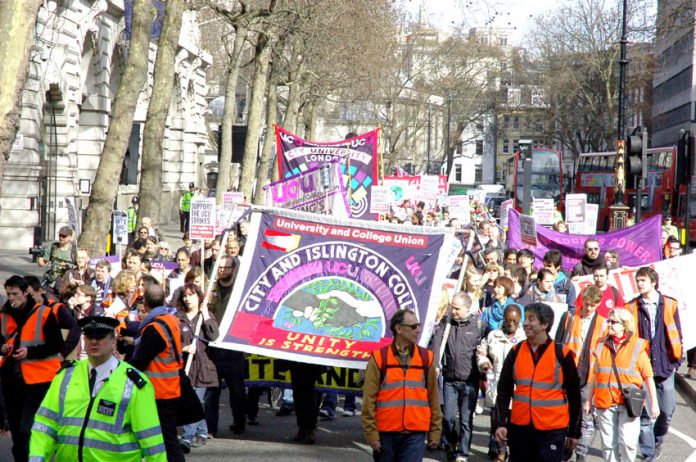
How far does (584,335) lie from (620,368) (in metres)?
0.72

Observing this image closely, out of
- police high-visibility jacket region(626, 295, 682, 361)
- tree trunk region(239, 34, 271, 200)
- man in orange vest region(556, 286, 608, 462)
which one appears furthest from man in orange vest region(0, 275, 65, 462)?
tree trunk region(239, 34, 271, 200)

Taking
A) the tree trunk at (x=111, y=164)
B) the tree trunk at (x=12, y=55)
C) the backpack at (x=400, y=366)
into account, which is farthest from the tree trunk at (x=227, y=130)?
the backpack at (x=400, y=366)

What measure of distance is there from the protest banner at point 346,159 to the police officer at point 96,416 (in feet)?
52.1

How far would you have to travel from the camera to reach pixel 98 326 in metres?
5.66

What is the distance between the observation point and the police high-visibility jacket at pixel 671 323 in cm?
1023

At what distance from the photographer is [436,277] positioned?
9828 millimetres

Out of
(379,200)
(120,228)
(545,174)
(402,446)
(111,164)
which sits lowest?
(402,446)

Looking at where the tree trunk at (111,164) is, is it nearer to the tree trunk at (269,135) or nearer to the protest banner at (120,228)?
the protest banner at (120,228)

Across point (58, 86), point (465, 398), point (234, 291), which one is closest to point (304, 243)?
point (234, 291)

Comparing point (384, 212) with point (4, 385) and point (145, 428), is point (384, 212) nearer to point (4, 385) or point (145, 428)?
point (4, 385)

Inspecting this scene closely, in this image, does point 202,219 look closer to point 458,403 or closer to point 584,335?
point 458,403

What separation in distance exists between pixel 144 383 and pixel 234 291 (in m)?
4.29

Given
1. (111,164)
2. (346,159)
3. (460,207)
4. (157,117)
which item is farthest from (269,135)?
(111,164)

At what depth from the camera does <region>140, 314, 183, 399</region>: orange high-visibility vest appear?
8.44 m
